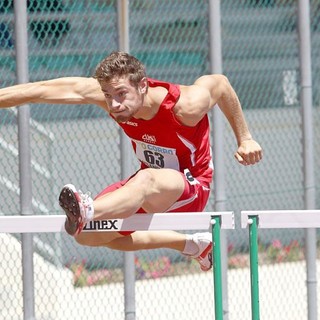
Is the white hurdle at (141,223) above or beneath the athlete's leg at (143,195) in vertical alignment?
beneath

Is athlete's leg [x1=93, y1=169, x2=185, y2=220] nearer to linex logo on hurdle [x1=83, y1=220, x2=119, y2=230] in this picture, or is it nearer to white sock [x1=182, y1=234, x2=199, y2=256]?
linex logo on hurdle [x1=83, y1=220, x2=119, y2=230]

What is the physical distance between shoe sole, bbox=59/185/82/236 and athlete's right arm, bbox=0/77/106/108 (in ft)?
2.15

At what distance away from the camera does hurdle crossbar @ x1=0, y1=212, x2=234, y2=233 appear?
195 inches

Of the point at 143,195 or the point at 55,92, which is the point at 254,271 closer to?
the point at 143,195

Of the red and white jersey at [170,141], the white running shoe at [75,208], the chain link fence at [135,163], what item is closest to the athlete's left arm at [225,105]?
the red and white jersey at [170,141]

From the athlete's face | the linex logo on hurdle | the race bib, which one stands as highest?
the athlete's face

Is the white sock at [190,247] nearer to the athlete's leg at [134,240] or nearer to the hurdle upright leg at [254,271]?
the athlete's leg at [134,240]

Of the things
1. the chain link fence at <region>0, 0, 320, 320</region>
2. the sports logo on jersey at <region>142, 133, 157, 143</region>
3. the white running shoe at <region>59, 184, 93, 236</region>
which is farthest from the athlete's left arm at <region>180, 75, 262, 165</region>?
the chain link fence at <region>0, 0, 320, 320</region>

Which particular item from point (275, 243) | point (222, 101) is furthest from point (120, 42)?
point (275, 243)

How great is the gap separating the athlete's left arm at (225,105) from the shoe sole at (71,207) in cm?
84

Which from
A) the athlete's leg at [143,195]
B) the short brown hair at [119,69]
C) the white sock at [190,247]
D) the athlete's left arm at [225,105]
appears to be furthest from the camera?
the white sock at [190,247]

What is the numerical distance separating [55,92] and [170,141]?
0.60m

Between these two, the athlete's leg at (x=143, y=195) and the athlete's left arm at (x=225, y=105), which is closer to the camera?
the athlete's leg at (x=143, y=195)

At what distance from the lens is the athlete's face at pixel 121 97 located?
5.23 m
